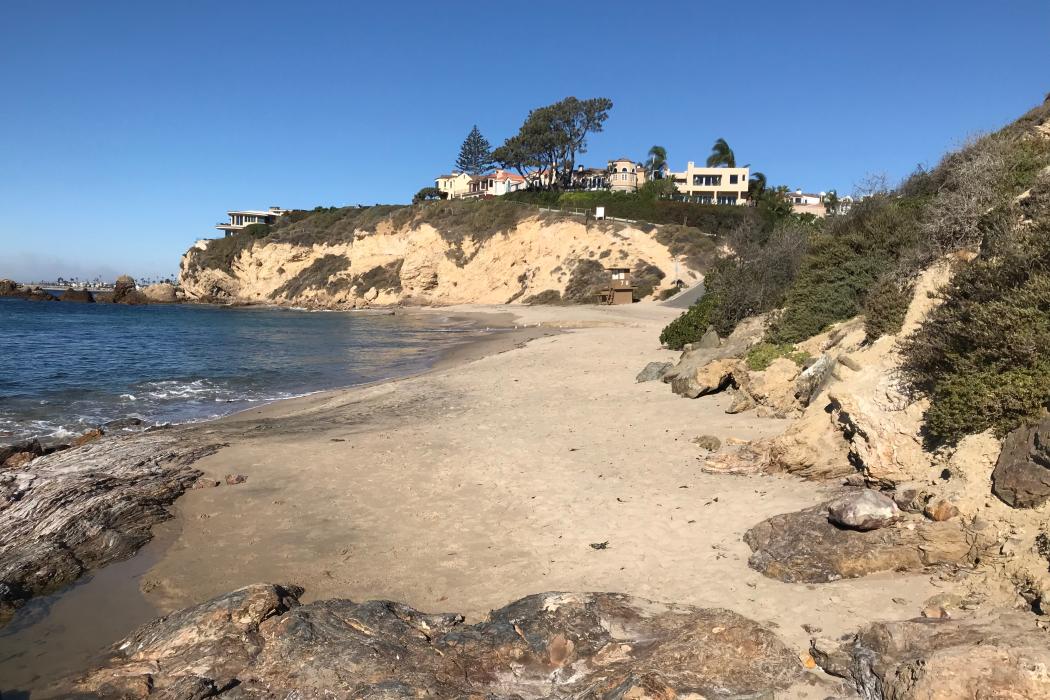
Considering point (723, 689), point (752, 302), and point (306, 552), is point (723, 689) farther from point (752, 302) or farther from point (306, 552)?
point (752, 302)

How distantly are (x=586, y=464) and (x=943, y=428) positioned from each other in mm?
4960

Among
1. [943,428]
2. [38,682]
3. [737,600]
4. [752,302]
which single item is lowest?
[38,682]

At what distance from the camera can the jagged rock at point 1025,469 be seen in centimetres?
548

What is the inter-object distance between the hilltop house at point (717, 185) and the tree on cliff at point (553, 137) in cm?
1286

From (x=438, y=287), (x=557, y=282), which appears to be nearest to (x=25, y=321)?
(x=438, y=287)

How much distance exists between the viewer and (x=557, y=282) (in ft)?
185

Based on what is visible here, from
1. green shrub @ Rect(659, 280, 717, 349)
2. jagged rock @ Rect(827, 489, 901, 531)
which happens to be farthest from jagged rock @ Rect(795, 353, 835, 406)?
green shrub @ Rect(659, 280, 717, 349)

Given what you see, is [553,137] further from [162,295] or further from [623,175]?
[162,295]

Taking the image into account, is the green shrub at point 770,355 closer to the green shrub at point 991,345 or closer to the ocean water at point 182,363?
the green shrub at point 991,345

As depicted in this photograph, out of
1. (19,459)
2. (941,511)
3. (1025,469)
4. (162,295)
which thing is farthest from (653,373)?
(162,295)

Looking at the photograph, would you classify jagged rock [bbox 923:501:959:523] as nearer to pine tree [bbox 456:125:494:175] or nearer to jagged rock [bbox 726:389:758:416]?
jagged rock [bbox 726:389:758:416]

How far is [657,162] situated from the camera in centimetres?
9131

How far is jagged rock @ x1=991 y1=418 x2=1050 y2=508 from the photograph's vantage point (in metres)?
5.48

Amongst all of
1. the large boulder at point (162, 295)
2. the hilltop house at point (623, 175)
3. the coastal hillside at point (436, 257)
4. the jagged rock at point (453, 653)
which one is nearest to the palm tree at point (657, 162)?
the hilltop house at point (623, 175)
